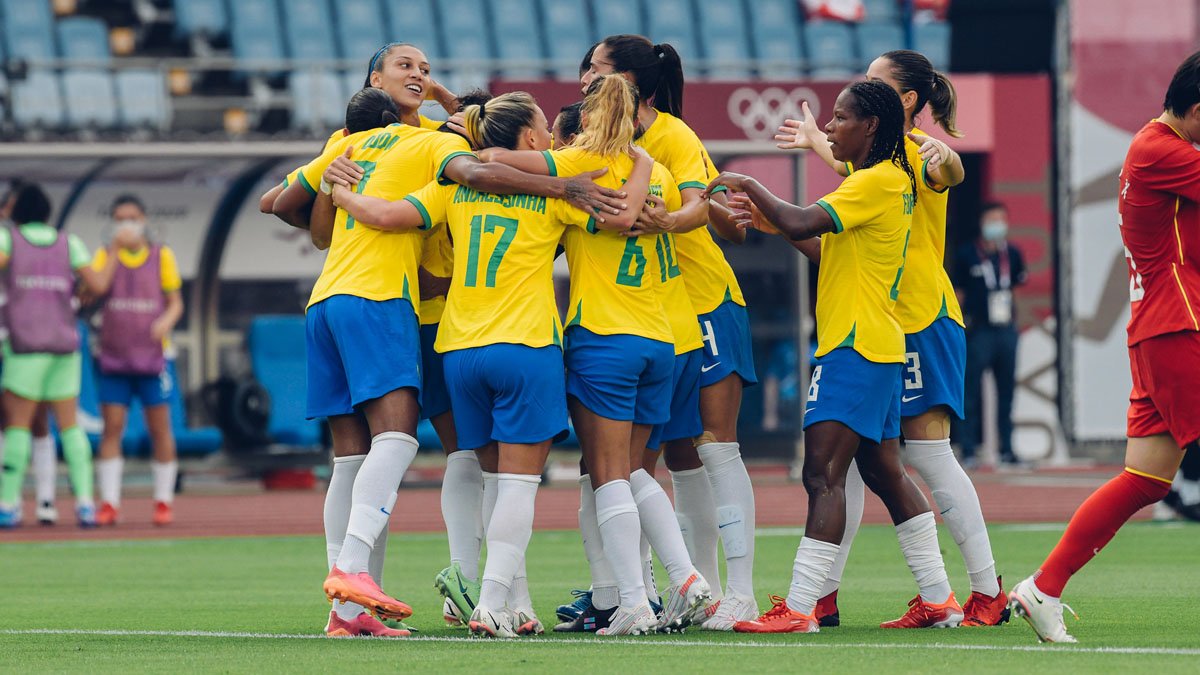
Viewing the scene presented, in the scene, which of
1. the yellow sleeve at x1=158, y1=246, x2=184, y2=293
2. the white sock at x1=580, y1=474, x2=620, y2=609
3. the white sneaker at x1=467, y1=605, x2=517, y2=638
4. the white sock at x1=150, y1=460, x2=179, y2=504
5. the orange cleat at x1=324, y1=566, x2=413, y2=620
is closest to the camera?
the orange cleat at x1=324, y1=566, x2=413, y2=620

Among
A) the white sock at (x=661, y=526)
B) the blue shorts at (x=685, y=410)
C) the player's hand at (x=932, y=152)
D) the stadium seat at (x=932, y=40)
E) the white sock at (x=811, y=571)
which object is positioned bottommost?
the white sock at (x=811, y=571)

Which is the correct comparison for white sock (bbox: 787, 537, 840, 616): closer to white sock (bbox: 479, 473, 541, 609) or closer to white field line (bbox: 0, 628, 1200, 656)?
white field line (bbox: 0, 628, 1200, 656)

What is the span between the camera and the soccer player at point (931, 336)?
7008mm

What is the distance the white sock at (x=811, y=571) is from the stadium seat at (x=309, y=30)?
1948 cm

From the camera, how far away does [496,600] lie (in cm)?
642

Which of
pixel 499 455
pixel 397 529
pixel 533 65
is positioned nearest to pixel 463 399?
pixel 499 455

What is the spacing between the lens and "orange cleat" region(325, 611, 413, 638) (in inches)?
262

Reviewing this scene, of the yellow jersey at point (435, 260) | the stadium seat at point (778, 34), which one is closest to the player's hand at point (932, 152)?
the yellow jersey at point (435, 260)

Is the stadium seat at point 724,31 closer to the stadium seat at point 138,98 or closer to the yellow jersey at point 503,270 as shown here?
the stadium seat at point 138,98

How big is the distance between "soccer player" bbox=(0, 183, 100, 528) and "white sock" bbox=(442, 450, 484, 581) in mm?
6699

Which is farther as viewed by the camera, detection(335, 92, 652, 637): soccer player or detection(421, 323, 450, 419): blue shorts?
detection(421, 323, 450, 419): blue shorts

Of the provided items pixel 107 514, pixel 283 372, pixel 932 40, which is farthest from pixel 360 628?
pixel 932 40

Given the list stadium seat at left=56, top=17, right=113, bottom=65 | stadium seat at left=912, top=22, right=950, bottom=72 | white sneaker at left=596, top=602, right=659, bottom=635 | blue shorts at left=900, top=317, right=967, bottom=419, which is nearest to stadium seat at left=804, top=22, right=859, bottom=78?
stadium seat at left=912, top=22, right=950, bottom=72

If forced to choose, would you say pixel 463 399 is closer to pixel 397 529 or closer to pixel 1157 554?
pixel 1157 554
